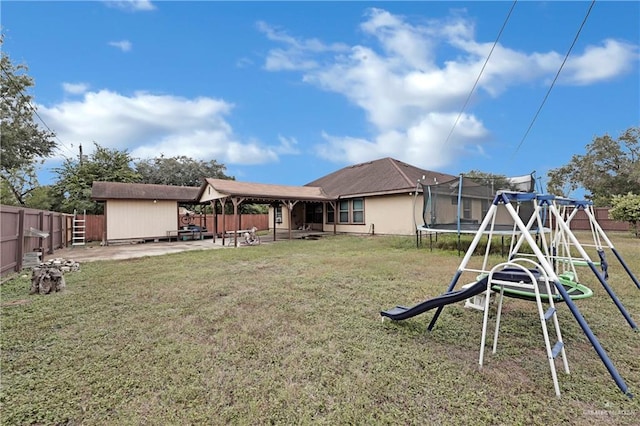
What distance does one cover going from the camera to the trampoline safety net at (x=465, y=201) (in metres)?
8.99

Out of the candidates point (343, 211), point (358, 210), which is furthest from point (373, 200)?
point (343, 211)

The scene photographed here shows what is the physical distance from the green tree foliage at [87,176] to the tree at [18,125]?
1.77 meters

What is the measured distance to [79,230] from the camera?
1505 cm

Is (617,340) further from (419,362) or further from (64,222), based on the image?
(64,222)

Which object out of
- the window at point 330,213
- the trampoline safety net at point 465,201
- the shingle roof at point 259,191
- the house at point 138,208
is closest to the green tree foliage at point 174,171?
the house at point 138,208

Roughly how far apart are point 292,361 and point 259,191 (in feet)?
38.2

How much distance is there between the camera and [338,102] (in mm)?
15383

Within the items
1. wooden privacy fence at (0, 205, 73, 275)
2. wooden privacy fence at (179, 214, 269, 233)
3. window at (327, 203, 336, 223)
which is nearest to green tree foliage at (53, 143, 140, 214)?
wooden privacy fence at (179, 214, 269, 233)

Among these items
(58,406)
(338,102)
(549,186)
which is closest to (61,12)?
(338,102)

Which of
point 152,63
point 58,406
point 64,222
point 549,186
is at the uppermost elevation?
point 152,63

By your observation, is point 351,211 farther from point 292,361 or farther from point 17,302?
point 292,361

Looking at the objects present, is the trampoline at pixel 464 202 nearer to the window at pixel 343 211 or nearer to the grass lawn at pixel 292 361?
the grass lawn at pixel 292 361

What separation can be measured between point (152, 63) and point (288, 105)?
5.81 metres

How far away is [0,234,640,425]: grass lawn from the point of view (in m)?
2.10
